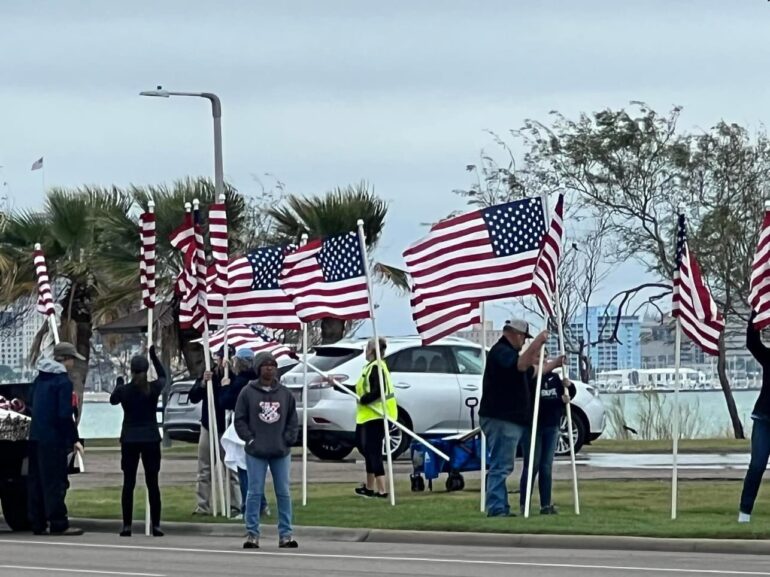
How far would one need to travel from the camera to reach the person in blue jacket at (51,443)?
57.8ft

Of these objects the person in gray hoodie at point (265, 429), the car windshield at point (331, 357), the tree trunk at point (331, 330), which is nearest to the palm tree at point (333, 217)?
the tree trunk at point (331, 330)

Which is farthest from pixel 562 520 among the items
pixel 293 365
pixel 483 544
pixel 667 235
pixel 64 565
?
pixel 667 235

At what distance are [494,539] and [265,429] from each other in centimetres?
231

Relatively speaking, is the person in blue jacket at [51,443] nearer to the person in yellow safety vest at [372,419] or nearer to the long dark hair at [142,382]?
the long dark hair at [142,382]

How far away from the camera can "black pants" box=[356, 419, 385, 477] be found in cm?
1971

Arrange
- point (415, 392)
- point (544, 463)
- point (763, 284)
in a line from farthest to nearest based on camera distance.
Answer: point (415, 392)
point (544, 463)
point (763, 284)

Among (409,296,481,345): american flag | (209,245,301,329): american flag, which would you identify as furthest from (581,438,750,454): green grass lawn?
(409,296,481,345): american flag

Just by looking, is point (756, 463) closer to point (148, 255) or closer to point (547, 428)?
point (547, 428)

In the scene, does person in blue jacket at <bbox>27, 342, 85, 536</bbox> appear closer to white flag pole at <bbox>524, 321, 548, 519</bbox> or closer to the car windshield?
white flag pole at <bbox>524, 321, 548, 519</bbox>

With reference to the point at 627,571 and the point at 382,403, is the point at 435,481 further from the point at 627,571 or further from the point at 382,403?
the point at 627,571

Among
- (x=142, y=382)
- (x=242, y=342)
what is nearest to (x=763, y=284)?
(x=142, y=382)

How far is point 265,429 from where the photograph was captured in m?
16.0

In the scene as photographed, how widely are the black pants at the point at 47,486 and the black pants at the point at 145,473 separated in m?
0.69

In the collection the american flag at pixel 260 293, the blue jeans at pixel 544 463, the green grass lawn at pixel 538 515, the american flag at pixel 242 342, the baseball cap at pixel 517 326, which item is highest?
the american flag at pixel 260 293
